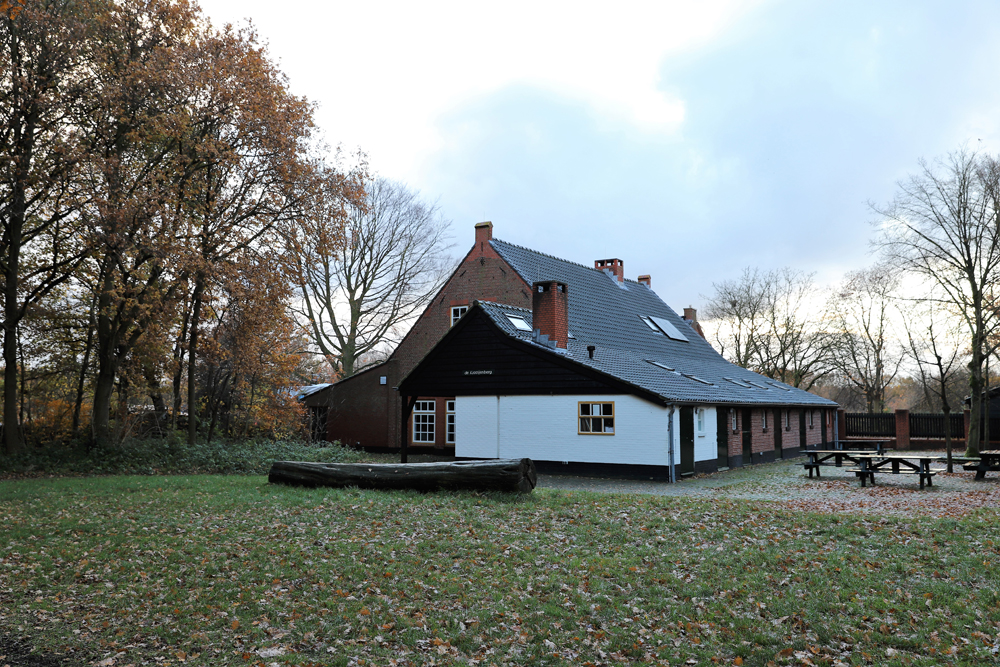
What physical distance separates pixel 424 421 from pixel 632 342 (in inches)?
341

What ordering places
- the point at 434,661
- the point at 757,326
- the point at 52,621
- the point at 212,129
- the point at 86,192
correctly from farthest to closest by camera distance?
the point at 757,326
the point at 212,129
the point at 86,192
the point at 52,621
the point at 434,661

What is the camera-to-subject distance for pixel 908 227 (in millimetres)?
27672

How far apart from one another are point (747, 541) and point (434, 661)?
5153mm

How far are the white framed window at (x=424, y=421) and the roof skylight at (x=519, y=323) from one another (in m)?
6.76

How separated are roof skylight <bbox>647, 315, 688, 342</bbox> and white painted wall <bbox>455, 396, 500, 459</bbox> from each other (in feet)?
37.8

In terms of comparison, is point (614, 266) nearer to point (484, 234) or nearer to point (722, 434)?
point (484, 234)

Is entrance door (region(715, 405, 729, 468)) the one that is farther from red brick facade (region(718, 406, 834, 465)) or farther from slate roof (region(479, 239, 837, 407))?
slate roof (region(479, 239, 837, 407))

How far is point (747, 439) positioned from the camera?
24.1 meters

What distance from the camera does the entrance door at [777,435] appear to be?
26803 millimetres

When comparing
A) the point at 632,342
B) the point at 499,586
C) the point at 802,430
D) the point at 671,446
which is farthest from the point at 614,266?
the point at 499,586

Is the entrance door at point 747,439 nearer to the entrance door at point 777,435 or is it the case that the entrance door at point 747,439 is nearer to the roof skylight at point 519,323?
the entrance door at point 777,435

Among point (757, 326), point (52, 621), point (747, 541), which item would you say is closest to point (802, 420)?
point (757, 326)

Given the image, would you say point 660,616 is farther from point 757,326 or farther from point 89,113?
point 757,326

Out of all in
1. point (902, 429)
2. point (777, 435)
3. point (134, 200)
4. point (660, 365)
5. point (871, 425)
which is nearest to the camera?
point (134, 200)
